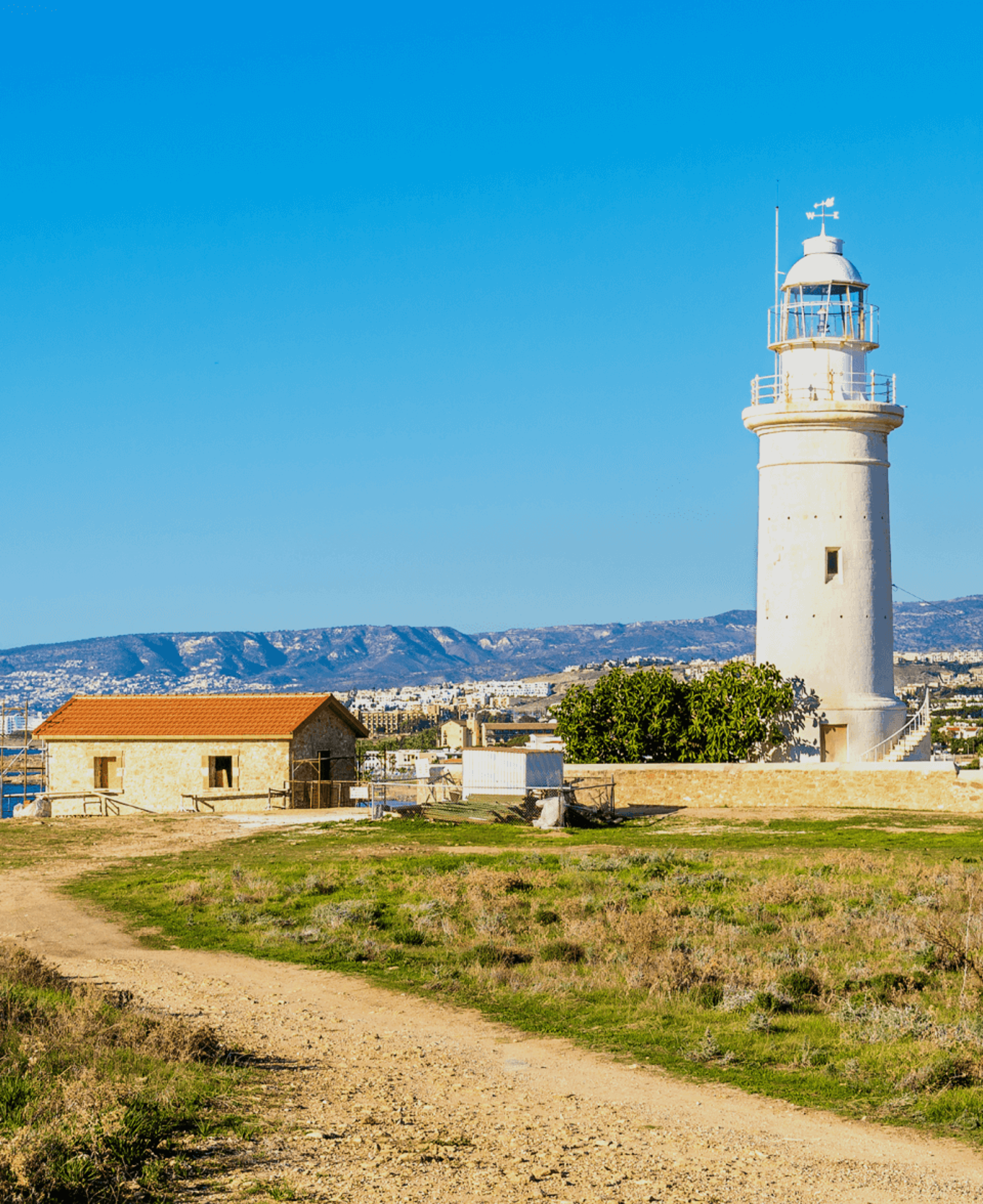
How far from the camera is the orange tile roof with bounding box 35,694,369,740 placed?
33.5 m

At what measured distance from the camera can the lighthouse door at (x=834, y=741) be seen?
33.2m

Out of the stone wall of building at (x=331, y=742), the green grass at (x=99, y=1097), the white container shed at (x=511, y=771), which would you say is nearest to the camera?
the green grass at (x=99, y=1097)

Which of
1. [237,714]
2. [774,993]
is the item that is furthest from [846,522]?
[774,993]

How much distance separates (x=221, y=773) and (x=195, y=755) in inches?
32.9

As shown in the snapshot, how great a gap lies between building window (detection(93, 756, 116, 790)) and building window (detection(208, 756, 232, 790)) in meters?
2.68

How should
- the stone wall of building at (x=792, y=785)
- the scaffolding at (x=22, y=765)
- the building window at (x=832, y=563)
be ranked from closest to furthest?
1. the stone wall of building at (x=792, y=785)
2. the building window at (x=832, y=563)
3. the scaffolding at (x=22, y=765)

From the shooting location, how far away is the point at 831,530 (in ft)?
109

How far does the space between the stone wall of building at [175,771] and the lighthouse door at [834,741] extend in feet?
43.6

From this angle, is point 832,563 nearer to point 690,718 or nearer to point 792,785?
point 690,718

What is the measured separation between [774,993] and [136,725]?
958 inches

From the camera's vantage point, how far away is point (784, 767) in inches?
1222

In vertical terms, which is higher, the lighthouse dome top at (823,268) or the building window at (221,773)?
the lighthouse dome top at (823,268)

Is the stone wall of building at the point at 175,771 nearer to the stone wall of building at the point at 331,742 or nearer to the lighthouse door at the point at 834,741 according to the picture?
the stone wall of building at the point at 331,742

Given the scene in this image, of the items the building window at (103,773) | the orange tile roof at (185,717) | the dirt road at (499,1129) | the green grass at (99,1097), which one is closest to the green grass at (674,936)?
the dirt road at (499,1129)
